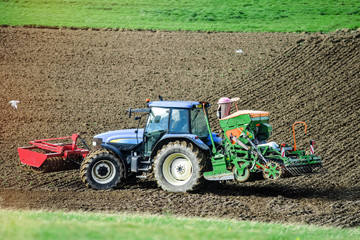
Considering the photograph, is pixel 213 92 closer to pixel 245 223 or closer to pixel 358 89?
pixel 358 89

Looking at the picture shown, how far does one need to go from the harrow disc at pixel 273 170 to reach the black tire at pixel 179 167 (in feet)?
4.81

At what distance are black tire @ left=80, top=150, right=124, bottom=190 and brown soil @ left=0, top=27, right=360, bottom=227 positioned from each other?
36cm

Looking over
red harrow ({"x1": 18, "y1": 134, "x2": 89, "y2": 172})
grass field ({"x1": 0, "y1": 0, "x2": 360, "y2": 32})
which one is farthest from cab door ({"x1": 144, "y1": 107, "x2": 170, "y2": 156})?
grass field ({"x1": 0, "y1": 0, "x2": 360, "y2": 32})

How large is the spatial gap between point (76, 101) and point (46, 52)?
649 centimetres

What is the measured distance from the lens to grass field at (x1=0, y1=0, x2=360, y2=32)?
31438 mm

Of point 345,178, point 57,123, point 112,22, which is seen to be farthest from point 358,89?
point 112,22

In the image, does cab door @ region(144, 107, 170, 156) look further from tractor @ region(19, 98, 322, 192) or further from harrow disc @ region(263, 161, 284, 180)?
harrow disc @ region(263, 161, 284, 180)

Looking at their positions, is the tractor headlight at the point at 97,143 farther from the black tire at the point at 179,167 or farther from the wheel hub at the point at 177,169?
the wheel hub at the point at 177,169

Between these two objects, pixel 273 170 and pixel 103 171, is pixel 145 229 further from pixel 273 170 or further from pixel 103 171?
pixel 103 171

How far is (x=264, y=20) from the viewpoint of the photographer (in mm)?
33250

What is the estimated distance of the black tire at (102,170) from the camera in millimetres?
12695

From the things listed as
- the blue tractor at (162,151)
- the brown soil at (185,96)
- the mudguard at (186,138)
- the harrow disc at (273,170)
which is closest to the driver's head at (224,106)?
the blue tractor at (162,151)

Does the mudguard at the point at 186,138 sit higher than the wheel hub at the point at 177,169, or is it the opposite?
the mudguard at the point at 186,138

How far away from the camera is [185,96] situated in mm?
21406
